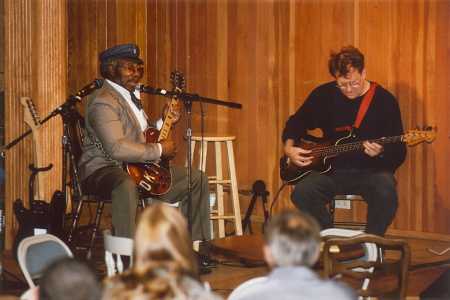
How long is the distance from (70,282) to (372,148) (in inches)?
127

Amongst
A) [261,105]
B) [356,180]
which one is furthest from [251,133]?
[356,180]

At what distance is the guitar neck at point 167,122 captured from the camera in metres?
5.38

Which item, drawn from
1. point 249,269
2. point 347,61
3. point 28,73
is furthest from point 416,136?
point 28,73

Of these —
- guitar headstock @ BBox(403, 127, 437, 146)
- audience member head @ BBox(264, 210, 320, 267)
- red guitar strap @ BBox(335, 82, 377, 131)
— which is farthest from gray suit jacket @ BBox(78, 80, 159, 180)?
audience member head @ BBox(264, 210, 320, 267)

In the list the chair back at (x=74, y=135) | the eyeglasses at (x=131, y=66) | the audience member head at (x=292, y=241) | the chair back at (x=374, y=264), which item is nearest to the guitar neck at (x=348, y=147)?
the eyeglasses at (x=131, y=66)

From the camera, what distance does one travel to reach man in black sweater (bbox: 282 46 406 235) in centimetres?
544

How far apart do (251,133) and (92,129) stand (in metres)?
1.88

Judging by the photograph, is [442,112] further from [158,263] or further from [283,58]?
[158,263]

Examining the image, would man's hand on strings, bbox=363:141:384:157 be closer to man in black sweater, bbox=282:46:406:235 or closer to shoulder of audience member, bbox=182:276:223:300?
man in black sweater, bbox=282:46:406:235

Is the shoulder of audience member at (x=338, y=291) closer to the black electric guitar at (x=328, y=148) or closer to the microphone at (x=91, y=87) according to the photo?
the black electric guitar at (x=328, y=148)

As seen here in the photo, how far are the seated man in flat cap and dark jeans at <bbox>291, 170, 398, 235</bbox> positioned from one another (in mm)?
688

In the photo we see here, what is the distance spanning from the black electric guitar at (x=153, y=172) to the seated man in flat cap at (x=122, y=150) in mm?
58

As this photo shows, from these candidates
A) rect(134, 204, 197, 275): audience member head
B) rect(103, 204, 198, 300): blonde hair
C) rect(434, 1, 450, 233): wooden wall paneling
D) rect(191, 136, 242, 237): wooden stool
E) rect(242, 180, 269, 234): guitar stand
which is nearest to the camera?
rect(103, 204, 198, 300): blonde hair

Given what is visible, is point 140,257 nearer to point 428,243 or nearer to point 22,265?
point 22,265
